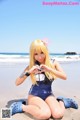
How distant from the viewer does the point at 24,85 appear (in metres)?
1.51

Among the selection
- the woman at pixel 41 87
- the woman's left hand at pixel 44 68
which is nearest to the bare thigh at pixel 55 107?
the woman at pixel 41 87

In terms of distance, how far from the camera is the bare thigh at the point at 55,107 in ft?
3.09

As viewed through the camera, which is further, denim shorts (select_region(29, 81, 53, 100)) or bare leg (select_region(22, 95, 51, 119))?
denim shorts (select_region(29, 81, 53, 100))

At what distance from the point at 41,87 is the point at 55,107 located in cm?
11

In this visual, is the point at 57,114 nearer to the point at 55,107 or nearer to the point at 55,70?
the point at 55,107

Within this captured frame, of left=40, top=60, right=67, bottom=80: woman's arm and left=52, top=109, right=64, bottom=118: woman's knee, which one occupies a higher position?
left=40, top=60, right=67, bottom=80: woman's arm

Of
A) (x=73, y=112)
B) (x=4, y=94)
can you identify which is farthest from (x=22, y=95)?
(x=73, y=112)

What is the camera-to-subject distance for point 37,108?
3.16 ft

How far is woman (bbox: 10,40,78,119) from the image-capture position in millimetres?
955

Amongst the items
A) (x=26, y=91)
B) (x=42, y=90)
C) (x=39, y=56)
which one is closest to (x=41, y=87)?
(x=42, y=90)

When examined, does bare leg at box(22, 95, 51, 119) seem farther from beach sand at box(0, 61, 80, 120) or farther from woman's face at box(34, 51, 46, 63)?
woman's face at box(34, 51, 46, 63)

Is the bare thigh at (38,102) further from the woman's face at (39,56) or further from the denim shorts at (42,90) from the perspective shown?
the woman's face at (39,56)

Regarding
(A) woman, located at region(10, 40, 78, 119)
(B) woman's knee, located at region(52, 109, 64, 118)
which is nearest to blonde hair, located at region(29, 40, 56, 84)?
(A) woman, located at region(10, 40, 78, 119)

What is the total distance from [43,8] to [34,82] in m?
0.44
